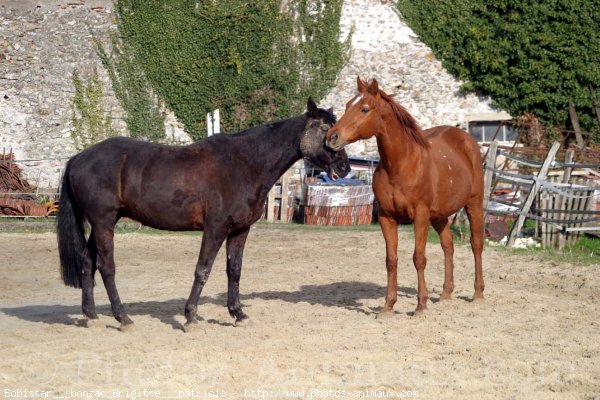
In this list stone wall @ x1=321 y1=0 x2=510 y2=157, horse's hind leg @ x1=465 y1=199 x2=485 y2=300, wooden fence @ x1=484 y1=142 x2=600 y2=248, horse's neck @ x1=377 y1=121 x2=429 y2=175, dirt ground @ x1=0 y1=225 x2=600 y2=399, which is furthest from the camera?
stone wall @ x1=321 y1=0 x2=510 y2=157

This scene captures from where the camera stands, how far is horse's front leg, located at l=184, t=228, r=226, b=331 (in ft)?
28.4

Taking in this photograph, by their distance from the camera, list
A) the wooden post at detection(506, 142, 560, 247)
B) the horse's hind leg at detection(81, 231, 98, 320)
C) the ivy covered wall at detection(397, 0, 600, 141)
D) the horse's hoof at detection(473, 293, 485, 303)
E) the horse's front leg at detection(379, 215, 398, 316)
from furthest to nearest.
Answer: the ivy covered wall at detection(397, 0, 600, 141)
the wooden post at detection(506, 142, 560, 247)
the horse's hoof at detection(473, 293, 485, 303)
the horse's front leg at detection(379, 215, 398, 316)
the horse's hind leg at detection(81, 231, 98, 320)

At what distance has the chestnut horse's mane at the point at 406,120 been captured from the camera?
367 inches

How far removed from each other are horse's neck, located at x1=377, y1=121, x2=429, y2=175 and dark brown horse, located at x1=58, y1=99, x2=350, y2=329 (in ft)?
1.63

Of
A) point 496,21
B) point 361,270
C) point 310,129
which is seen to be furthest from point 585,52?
point 310,129

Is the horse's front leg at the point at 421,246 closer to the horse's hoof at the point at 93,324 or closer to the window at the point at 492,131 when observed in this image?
the horse's hoof at the point at 93,324

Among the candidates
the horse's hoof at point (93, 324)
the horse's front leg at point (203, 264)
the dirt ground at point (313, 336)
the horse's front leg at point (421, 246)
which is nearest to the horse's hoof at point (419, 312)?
the horse's front leg at point (421, 246)

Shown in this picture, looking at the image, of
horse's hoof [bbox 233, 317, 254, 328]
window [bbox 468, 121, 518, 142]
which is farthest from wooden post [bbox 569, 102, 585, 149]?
horse's hoof [bbox 233, 317, 254, 328]

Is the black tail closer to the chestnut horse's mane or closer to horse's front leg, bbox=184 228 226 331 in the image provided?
horse's front leg, bbox=184 228 226 331

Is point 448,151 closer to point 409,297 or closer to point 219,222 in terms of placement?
point 409,297

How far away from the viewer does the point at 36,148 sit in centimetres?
2261

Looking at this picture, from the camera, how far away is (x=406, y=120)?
940cm

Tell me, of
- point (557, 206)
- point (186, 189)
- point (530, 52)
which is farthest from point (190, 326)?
point (530, 52)

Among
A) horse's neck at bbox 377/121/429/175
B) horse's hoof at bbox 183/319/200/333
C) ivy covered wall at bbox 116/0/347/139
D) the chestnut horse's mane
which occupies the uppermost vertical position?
ivy covered wall at bbox 116/0/347/139
